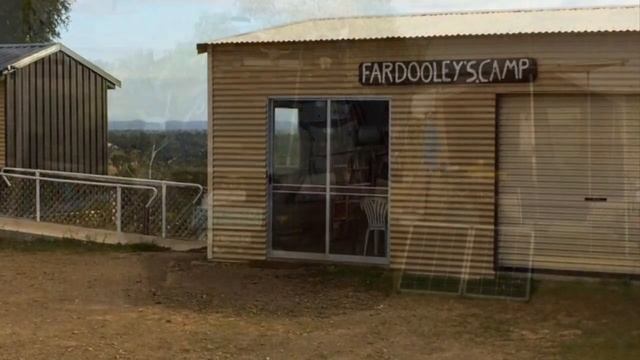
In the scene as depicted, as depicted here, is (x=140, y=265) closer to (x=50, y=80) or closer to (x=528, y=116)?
(x=528, y=116)

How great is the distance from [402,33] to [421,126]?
3.54 ft

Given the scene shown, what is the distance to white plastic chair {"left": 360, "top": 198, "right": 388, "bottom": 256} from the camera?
1024 centimetres

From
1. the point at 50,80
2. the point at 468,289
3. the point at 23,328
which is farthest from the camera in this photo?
the point at 50,80

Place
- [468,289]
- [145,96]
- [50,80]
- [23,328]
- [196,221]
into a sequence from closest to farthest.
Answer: [23,328] → [468,289] → [196,221] → [145,96] → [50,80]

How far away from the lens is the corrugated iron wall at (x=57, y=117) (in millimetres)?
15516

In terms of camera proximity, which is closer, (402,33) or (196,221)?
(402,33)

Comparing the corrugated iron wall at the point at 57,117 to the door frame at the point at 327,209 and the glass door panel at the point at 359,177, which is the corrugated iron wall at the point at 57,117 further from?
the glass door panel at the point at 359,177

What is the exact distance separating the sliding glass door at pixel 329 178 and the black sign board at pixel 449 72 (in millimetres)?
323

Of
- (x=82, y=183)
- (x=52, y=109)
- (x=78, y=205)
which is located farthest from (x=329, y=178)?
(x=52, y=109)

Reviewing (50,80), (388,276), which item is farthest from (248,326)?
(50,80)

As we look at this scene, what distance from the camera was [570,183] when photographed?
945 cm

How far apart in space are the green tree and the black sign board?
25.9 ft

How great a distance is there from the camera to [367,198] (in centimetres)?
1032

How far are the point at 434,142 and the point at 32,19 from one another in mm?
10095
